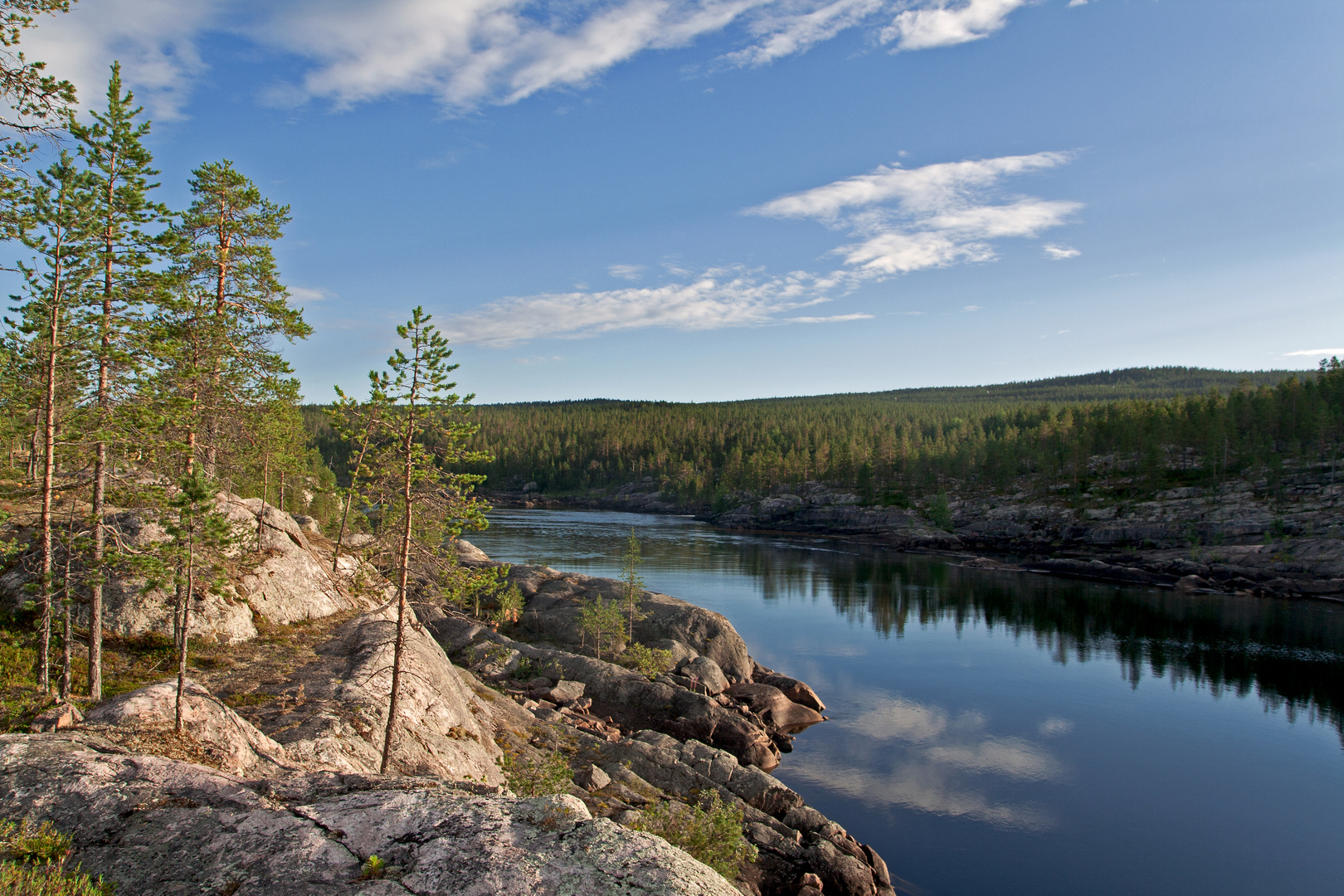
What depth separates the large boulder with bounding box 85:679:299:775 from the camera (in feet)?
36.3

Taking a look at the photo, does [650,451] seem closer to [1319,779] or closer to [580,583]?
[580,583]

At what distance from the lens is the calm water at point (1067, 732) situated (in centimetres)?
2236

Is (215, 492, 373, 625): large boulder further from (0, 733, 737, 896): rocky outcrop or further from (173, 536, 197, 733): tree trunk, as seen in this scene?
(0, 733, 737, 896): rocky outcrop

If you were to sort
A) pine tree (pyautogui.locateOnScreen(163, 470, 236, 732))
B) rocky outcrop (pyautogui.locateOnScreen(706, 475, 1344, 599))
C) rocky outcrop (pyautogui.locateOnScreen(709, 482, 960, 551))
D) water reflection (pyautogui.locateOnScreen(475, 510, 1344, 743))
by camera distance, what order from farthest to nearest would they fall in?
rocky outcrop (pyautogui.locateOnScreen(709, 482, 960, 551))
rocky outcrop (pyautogui.locateOnScreen(706, 475, 1344, 599))
water reflection (pyautogui.locateOnScreen(475, 510, 1344, 743))
pine tree (pyautogui.locateOnScreen(163, 470, 236, 732))

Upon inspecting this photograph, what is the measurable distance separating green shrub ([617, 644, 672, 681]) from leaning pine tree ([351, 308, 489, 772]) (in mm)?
18764

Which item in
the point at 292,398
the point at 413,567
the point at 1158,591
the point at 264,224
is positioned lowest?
the point at 1158,591

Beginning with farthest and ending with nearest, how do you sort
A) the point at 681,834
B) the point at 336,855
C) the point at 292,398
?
the point at 292,398, the point at 681,834, the point at 336,855

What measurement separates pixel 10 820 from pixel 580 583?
120 ft

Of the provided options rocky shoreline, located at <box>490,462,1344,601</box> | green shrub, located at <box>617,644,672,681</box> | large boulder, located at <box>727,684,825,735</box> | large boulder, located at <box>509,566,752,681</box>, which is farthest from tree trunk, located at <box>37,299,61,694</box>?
rocky shoreline, located at <box>490,462,1344,601</box>

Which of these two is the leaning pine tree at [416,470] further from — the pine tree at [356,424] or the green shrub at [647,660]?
the green shrub at [647,660]

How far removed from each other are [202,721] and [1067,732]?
3516cm

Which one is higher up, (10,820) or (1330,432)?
(1330,432)

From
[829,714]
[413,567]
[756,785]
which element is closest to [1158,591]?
[829,714]

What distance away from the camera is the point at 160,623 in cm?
1773
